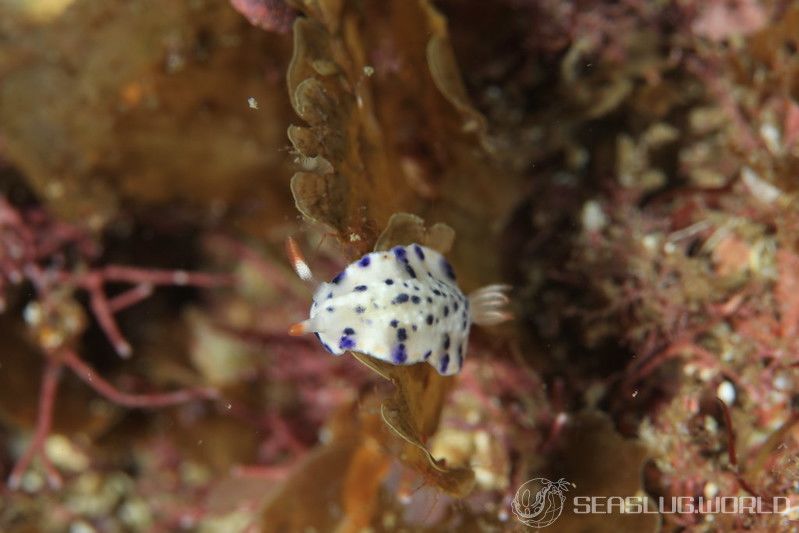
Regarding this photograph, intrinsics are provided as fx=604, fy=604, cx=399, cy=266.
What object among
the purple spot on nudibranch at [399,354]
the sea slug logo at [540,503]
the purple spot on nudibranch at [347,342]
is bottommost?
the sea slug logo at [540,503]

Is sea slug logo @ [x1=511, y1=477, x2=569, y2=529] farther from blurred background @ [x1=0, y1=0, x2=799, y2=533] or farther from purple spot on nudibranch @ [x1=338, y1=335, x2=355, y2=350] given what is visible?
purple spot on nudibranch @ [x1=338, y1=335, x2=355, y2=350]

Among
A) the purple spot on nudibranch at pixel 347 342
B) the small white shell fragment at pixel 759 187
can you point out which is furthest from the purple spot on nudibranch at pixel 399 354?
the small white shell fragment at pixel 759 187

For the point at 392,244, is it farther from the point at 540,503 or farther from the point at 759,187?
the point at 759,187

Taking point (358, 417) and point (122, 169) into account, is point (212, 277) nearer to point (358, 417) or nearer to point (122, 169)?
point (122, 169)

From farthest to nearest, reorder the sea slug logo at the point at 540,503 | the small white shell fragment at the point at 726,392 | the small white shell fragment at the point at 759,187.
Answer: the small white shell fragment at the point at 759,187, the small white shell fragment at the point at 726,392, the sea slug logo at the point at 540,503

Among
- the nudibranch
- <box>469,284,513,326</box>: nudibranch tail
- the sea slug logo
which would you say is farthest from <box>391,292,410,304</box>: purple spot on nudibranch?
the sea slug logo

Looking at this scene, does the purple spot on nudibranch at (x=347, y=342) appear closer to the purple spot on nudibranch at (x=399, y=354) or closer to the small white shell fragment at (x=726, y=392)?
the purple spot on nudibranch at (x=399, y=354)

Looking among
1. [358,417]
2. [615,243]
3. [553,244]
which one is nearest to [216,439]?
[358,417]
